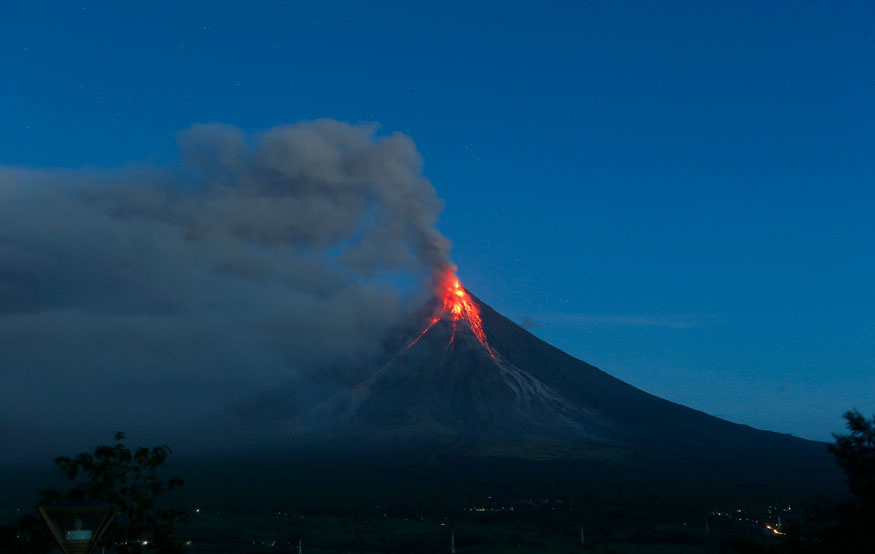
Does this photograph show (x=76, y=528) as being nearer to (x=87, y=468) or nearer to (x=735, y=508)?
(x=87, y=468)

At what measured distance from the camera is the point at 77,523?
29.9ft

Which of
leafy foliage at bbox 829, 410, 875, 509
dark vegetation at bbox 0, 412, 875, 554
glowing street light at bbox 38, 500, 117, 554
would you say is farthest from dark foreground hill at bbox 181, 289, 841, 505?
glowing street light at bbox 38, 500, 117, 554

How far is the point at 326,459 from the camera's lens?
165375mm

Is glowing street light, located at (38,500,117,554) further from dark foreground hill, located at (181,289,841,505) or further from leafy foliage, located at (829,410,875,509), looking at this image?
dark foreground hill, located at (181,289,841,505)

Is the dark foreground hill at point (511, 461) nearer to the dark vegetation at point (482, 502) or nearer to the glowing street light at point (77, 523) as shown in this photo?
the dark vegetation at point (482, 502)

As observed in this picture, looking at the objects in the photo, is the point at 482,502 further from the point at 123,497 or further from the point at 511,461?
the point at 123,497

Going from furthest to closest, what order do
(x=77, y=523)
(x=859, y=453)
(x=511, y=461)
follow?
(x=511, y=461)
(x=859, y=453)
(x=77, y=523)

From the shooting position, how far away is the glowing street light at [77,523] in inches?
354

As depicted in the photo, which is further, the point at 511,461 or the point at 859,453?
the point at 511,461

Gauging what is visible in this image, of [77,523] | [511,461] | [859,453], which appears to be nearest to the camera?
[77,523]

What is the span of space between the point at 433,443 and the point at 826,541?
160399 mm

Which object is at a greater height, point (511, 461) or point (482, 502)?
point (511, 461)

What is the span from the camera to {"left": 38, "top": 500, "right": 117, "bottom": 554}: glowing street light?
354 inches

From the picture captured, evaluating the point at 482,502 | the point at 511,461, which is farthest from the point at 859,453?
the point at 511,461
